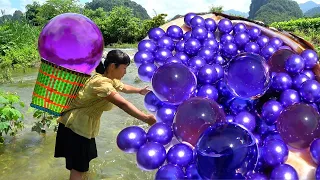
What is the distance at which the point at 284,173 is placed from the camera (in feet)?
5.44

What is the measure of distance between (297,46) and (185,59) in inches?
31.1

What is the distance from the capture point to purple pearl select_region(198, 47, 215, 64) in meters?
2.53

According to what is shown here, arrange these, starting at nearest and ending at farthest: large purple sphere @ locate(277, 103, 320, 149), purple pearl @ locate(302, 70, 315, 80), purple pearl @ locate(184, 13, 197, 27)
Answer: large purple sphere @ locate(277, 103, 320, 149), purple pearl @ locate(302, 70, 315, 80), purple pearl @ locate(184, 13, 197, 27)

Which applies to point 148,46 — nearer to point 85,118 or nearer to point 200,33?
point 200,33

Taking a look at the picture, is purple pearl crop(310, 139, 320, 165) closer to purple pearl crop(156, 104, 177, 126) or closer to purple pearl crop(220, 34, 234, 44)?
purple pearl crop(156, 104, 177, 126)

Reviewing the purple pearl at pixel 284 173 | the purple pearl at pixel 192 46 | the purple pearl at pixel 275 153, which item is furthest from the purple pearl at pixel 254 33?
the purple pearl at pixel 284 173

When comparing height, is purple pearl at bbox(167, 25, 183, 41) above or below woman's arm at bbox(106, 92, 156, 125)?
above

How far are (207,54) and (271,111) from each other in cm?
69

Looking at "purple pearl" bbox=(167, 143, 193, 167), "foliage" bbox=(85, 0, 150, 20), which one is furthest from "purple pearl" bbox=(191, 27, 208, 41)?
"foliage" bbox=(85, 0, 150, 20)

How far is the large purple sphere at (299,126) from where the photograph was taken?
5.93 ft

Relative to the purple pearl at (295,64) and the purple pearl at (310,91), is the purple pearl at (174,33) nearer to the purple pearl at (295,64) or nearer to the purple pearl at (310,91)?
the purple pearl at (295,64)

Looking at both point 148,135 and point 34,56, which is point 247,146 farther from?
point 34,56

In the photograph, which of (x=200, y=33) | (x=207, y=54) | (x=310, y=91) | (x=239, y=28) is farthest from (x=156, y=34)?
(x=310, y=91)

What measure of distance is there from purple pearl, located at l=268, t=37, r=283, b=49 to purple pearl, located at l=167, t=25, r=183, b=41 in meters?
0.68
